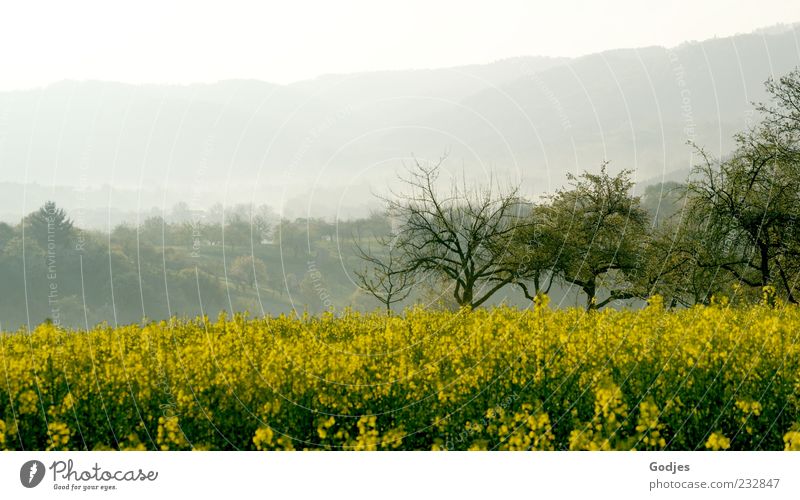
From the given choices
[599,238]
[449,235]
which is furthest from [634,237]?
[449,235]

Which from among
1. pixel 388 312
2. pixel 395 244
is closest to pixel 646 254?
pixel 395 244

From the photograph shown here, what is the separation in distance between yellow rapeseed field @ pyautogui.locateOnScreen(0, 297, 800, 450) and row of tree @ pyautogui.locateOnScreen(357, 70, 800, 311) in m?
10.6

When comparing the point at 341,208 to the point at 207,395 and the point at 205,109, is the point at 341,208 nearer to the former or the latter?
the point at 205,109

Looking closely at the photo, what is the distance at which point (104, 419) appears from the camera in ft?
32.0

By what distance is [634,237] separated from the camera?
3928cm
